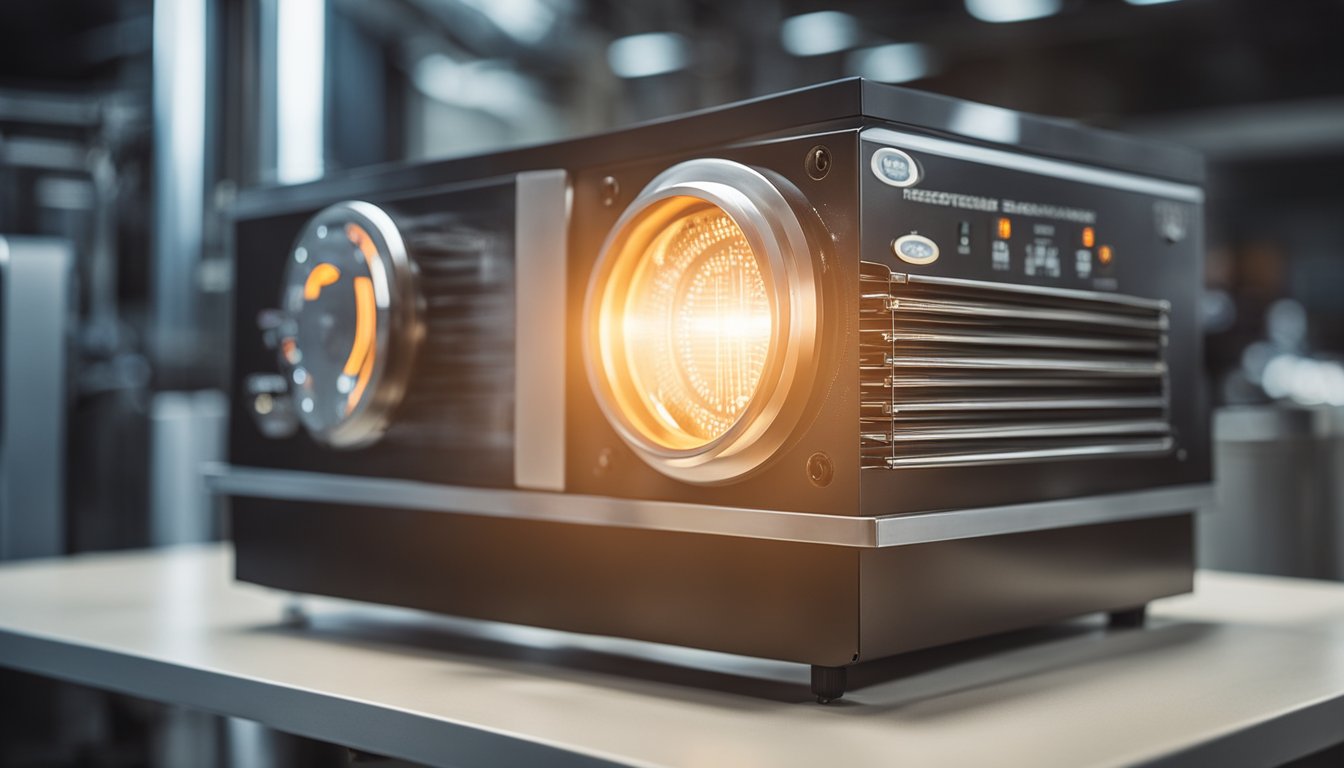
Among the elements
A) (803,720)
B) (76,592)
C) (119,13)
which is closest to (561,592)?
(803,720)

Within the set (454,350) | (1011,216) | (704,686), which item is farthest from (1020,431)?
(454,350)

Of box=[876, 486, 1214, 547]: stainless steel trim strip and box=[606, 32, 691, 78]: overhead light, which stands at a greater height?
box=[606, 32, 691, 78]: overhead light

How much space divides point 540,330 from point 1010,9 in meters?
3.44

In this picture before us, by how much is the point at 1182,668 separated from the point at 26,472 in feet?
3.97

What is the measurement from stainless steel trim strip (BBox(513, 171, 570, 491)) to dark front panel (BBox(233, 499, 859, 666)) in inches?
1.8

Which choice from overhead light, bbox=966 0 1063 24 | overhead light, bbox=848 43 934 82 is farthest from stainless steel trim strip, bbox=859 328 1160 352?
overhead light, bbox=848 43 934 82

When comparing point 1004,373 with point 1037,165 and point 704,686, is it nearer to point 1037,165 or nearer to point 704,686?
point 1037,165

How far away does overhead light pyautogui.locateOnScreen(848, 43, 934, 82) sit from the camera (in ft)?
13.5

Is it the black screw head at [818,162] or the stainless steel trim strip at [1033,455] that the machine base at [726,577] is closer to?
the stainless steel trim strip at [1033,455]

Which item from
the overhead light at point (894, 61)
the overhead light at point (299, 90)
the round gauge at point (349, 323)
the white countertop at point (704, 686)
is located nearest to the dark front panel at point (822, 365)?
the white countertop at point (704, 686)

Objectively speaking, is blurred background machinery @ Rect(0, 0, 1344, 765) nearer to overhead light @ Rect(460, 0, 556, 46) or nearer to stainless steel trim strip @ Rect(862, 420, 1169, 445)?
overhead light @ Rect(460, 0, 556, 46)

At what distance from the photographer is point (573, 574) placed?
0.76 metres

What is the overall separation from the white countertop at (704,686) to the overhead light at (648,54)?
3181mm

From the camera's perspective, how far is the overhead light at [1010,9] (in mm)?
3771
